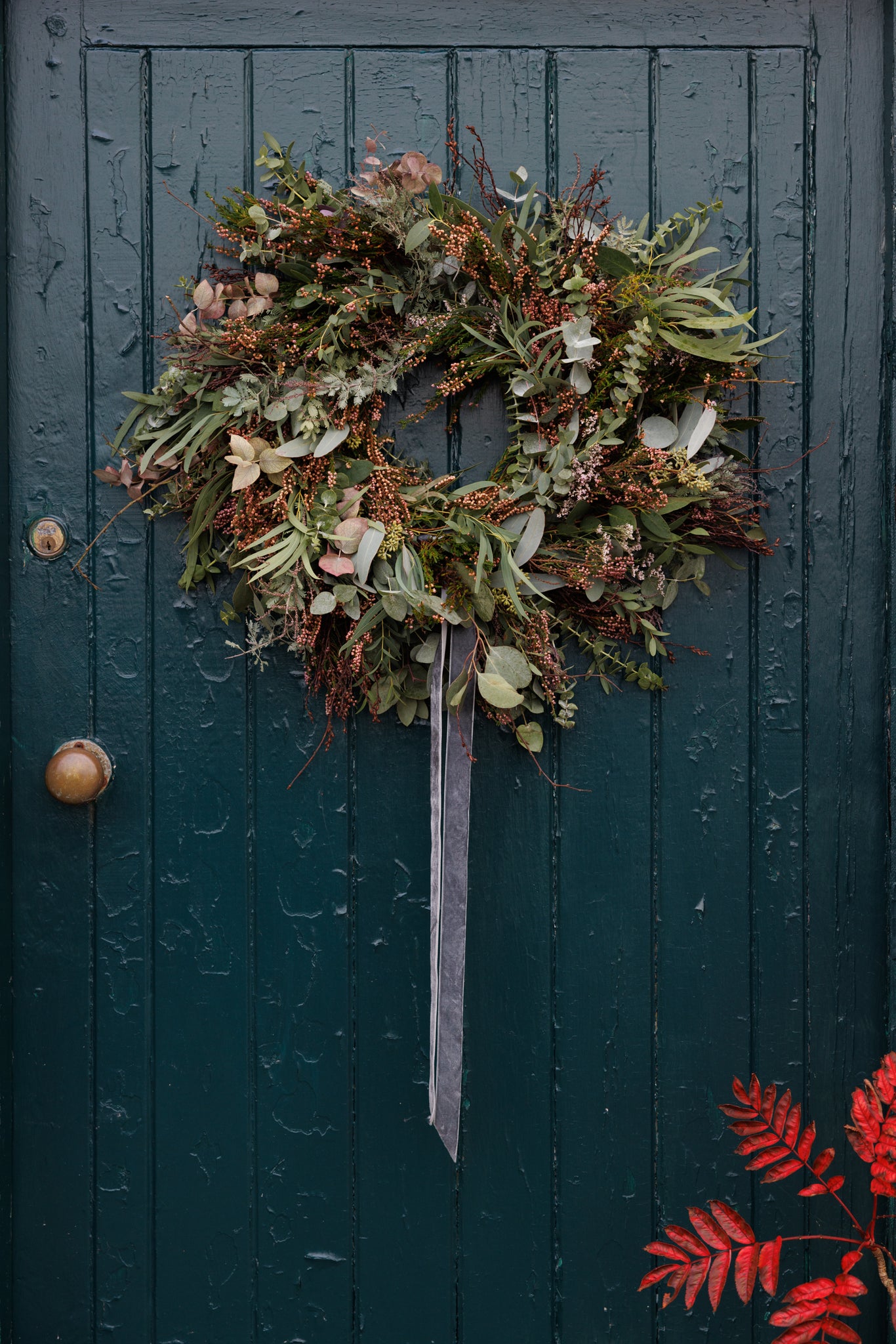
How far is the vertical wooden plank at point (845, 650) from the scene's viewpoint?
1.37 m

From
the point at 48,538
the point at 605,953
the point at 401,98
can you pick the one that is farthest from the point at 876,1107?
the point at 401,98

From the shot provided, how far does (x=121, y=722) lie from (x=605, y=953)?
829 millimetres

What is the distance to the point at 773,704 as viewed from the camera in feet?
4.55

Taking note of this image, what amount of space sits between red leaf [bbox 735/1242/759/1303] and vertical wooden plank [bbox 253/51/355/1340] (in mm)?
591

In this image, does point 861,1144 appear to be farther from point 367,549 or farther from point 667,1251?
point 367,549

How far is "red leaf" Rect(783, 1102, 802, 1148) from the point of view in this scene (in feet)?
3.47

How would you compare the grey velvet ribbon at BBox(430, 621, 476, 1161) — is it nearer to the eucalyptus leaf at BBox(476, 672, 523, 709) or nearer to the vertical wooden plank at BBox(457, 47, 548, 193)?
the eucalyptus leaf at BBox(476, 672, 523, 709)

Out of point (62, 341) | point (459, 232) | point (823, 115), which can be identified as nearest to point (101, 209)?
point (62, 341)

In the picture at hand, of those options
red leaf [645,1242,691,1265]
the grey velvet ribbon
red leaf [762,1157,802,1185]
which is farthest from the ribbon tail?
red leaf [762,1157,802,1185]

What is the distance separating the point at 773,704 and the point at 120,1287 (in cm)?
134

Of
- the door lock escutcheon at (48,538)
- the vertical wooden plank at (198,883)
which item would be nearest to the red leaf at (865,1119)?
the vertical wooden plank at (198,883)

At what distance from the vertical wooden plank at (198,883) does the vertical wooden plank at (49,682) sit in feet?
0.39

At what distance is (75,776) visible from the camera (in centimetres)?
127

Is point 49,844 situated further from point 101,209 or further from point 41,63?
Answer: point 41,63
